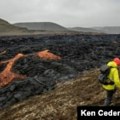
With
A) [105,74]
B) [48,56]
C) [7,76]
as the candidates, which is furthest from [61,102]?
[48,56]

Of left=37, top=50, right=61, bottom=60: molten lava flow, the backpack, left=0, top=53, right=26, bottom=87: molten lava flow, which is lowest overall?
left=0, top=53, right=26, bottom=87: molten lava flow

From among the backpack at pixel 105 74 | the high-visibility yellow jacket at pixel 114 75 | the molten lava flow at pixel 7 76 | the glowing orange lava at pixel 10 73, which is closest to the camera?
the high-visibility yellow jacket at pixel 114 75

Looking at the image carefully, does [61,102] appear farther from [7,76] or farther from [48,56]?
[48,56]

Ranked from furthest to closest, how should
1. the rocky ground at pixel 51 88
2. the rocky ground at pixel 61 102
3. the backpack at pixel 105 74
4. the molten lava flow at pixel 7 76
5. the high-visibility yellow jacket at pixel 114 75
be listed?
the molten lava flow at pixel 7 76, the rocky ground at pixel 51 88, the rocky ground at pixel 61 102, the backpack at pixel 105 74, the high-visibility yellow jacket at pixel 114 75

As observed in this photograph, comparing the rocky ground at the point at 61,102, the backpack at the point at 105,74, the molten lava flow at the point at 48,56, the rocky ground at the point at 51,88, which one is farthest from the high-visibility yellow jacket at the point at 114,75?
the molten lava flow at the point at 48,56

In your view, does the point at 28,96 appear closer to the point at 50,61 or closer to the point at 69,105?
the point at 69,105

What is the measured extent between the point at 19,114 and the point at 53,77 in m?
9.48

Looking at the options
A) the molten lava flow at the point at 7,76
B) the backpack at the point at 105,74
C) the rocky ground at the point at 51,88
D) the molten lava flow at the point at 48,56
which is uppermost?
the backpack at the point at 105,74

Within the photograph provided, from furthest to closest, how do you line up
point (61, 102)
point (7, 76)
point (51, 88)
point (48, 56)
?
point (48, 56)
point (7, 76)
point (51, 88)
point (61, 102)

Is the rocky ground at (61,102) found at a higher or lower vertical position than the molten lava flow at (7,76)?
higher

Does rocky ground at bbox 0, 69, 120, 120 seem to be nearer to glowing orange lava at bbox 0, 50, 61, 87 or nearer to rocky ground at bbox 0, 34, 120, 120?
rocky ground at bbox 0, 34, 120, 120

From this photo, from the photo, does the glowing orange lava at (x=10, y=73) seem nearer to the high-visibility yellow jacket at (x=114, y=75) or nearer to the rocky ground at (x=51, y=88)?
the rocky ground at (x=51, y=88)

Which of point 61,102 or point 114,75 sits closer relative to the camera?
point 114,75

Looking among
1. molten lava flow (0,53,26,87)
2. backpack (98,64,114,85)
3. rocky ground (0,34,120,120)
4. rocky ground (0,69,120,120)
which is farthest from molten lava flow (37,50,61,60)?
backpack (98,64,114,85)
